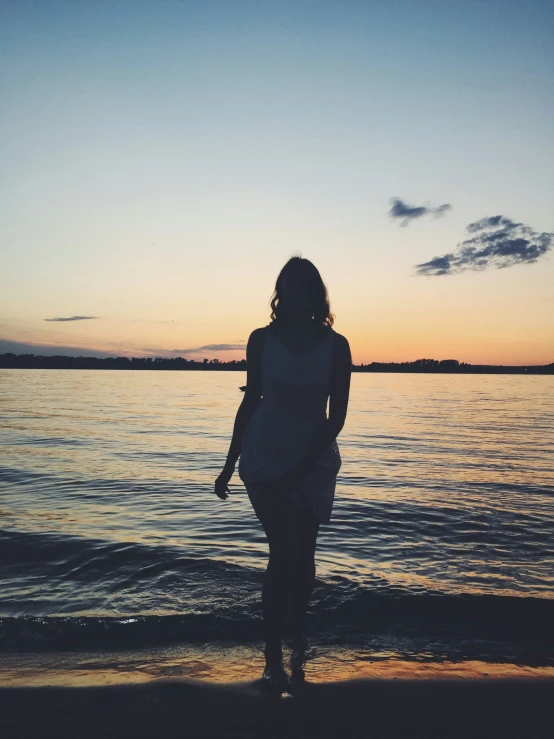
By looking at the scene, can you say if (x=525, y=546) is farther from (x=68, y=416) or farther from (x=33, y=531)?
(x=68, y=416)

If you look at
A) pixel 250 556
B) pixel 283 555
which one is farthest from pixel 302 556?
pixel 250 556

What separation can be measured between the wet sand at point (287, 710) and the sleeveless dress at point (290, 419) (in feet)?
3.69

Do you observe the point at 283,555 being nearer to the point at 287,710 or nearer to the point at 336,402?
the point at 287,710

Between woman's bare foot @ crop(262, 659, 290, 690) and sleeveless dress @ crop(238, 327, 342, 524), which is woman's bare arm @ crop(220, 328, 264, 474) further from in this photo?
woman's bare foot @ crop(262, 659, 290, 690)

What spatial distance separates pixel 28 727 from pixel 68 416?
2514cm

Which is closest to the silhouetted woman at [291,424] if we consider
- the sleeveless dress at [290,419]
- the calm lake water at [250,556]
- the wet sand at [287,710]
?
the sleeveless dress at [290,419]

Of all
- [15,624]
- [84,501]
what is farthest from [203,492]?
[15,624]

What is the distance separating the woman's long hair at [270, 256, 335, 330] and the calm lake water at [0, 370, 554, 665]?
9.00 ft

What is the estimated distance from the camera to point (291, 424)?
11.0 ft

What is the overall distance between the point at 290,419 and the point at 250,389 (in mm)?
361

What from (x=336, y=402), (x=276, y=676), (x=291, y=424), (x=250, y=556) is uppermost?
(x=336, y=402)

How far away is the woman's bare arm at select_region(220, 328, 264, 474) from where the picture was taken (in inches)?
134

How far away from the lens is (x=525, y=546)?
7.22 metres

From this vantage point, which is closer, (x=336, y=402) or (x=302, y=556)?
(x=336, y=402)
